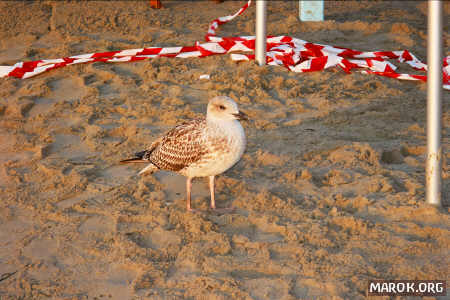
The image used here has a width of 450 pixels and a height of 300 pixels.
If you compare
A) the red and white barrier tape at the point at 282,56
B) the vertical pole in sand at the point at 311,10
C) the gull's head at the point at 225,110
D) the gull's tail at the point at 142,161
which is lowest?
the gull's tail at the point at 142,161

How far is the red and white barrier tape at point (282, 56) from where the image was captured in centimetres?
673

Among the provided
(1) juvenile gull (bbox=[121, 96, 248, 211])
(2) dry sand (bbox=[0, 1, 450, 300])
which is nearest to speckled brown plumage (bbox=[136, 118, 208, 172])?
(1) juvenile gull (bbox=[121, 96, 248, 211])

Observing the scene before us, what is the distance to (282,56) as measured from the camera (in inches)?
275

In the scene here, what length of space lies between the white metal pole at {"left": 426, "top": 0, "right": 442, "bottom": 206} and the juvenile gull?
3.96ft

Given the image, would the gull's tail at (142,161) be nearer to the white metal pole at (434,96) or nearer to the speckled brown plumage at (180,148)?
the speckled brown plumage at (180,148)

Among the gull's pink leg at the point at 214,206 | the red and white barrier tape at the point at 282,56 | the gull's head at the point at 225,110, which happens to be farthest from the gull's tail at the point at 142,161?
the red and white barrier tape at the point at 282,56

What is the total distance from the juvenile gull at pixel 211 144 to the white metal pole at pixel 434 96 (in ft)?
3.96

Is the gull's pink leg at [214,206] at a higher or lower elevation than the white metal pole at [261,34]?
lower

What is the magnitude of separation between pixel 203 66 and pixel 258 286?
4107 millimetres

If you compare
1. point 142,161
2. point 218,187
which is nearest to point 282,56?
point 218,187

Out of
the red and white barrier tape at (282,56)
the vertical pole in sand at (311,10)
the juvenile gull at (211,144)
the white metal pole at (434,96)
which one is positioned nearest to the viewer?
the white metal pole at (434,96)

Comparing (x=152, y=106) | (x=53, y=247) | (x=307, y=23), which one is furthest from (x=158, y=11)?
(x=53, y=247)

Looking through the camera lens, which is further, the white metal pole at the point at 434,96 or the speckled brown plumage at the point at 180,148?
the speckled brown plumage at the point at 180,148

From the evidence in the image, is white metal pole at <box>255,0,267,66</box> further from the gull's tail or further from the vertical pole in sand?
the gull's tail
